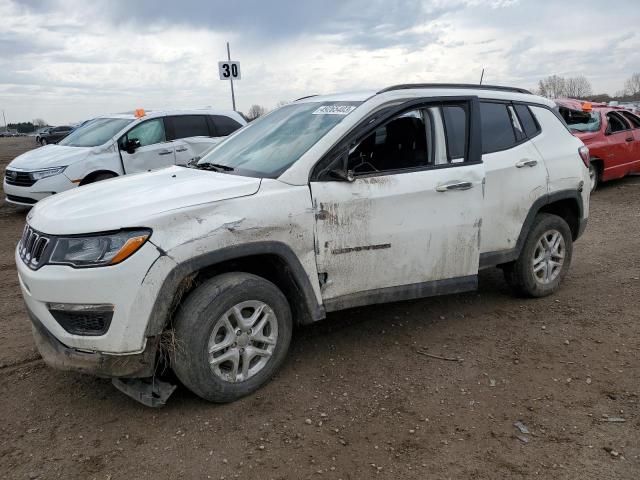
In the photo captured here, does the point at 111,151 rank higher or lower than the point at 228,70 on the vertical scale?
lower

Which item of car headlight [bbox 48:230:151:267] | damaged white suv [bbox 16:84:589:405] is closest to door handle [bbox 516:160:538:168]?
damaged white suv [bbox 16:84:589:405]

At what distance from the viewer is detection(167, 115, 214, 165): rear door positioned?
31.7 feet

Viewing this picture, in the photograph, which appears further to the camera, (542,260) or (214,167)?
(542,260)

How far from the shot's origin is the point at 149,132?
9.55m

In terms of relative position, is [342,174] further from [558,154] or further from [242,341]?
[558,154]

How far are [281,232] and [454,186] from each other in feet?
4.59

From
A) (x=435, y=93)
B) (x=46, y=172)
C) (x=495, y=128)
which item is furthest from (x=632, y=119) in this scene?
(x=46, y=172)

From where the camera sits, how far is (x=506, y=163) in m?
4.38

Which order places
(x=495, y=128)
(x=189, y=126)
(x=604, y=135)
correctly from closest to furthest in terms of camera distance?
(x=495, y=128)
(x=189, y=126)
(x=604, y=135)

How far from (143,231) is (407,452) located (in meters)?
1.80

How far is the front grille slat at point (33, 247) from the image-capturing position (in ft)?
9.95

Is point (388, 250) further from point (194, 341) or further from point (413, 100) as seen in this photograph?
point (194, 341)

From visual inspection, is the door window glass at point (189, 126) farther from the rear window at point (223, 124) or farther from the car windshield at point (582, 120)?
the car windshield at point (582, 120)

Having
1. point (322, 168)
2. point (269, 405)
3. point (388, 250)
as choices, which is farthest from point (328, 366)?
point (322, 168)
